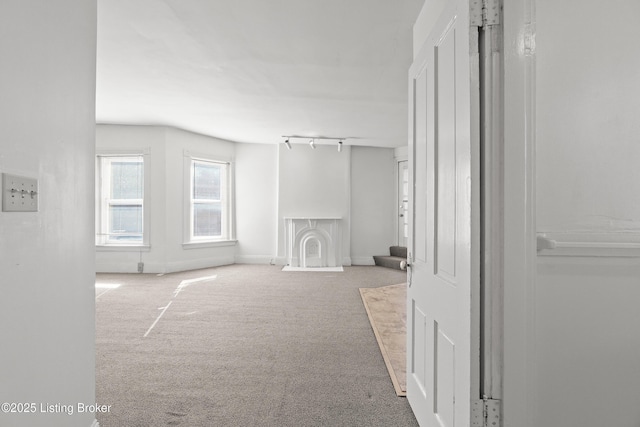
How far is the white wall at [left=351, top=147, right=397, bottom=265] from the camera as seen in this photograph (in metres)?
7.48

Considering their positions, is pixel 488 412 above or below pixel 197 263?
above

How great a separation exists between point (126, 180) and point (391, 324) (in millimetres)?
5251

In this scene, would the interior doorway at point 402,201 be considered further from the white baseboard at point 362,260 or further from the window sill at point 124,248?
the window sill at point 124,248

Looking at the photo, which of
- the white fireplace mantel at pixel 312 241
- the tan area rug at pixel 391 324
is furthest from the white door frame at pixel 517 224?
the white fireplace mantel at pixel 312 241

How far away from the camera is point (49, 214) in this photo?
1285 millimetres

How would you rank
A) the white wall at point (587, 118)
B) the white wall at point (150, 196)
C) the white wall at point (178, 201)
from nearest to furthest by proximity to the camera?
the white wall at point (587, 118) → the white wall at point (150, 196) → the white wall at point (178, 201)

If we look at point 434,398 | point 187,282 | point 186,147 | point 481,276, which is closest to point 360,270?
point 187,282

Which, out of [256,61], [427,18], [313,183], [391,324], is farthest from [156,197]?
[427,18]

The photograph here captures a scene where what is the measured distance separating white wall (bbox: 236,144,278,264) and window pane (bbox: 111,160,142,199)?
1955 mm

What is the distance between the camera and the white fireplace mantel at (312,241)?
704cm

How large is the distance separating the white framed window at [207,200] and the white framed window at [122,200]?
2.64 ft

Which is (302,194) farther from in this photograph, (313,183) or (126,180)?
(126,180)

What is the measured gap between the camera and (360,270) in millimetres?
6727

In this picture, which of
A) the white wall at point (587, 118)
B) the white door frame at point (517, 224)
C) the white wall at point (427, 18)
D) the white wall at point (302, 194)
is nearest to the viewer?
the white door frame at point (517, 224)
